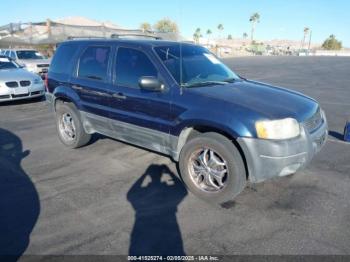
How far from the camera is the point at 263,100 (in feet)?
13.0

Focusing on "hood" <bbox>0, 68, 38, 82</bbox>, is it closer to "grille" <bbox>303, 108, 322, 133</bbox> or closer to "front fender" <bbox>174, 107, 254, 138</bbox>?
"front fender" <bbox>174, 107, 254, 138</bbox>

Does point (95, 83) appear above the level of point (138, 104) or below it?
above

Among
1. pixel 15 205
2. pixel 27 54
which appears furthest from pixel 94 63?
pixel 27 54

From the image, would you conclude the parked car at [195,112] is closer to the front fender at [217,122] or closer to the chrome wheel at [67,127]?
the front fender at [217,122]

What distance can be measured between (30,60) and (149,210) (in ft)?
49.5

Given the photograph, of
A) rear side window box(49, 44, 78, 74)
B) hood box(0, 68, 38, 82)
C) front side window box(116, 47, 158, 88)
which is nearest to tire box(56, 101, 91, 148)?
rear side window box(49, 44, 78, 74)

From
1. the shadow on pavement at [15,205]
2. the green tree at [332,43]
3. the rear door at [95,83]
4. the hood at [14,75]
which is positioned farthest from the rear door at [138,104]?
the green tree at [332,43]

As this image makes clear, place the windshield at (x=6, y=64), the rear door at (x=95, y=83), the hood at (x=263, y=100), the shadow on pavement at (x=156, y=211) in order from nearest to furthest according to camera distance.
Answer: the shadow on pavement at (x=156, y=211)
the hood at (x=263, y=100)
the rear door at (x=95, y=83)
the windshield at (x=6, y=64)

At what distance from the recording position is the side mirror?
13.4ft

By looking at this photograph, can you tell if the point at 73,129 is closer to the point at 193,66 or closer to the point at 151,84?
the point at 151,84

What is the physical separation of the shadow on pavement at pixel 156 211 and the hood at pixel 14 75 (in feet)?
24.1

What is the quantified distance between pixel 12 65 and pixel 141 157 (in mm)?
8599

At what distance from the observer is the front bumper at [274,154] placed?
3523 millimetres

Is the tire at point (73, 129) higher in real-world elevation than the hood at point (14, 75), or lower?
lower
